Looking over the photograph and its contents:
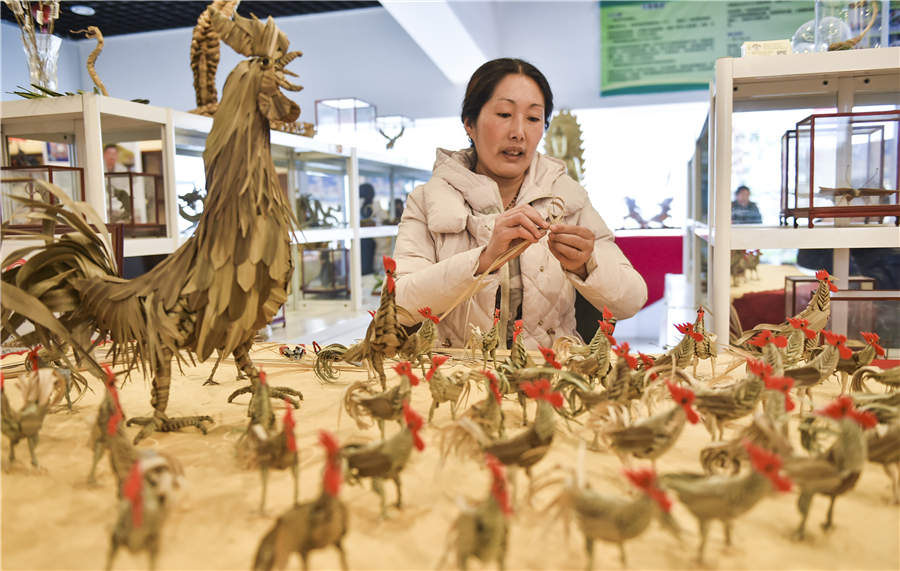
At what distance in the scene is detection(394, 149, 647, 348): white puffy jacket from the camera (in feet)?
4.93

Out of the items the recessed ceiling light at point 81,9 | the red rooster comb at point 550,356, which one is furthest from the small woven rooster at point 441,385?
the recessed ceiling light at point 81,9

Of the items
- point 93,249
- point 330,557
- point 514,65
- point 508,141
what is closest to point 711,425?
point 330,557

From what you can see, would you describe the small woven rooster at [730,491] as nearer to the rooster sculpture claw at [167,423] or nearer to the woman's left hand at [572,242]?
the rooster sculpture claw at [167,423]

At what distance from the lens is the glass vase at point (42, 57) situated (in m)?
1.63

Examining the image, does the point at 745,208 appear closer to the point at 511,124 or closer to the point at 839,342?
the point at 511,124

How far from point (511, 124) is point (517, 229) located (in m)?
0.46

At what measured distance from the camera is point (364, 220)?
11.9 feet

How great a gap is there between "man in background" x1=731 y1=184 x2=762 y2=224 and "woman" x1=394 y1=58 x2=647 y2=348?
0.53 metres

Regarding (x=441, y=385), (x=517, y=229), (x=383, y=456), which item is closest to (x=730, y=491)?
(x=383, y=456)

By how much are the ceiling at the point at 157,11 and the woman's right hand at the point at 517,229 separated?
485 cm

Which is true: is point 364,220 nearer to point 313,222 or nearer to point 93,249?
point 313,222

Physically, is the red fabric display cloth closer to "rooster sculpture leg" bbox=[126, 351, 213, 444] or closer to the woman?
the woman

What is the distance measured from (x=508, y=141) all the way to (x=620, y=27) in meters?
4.23

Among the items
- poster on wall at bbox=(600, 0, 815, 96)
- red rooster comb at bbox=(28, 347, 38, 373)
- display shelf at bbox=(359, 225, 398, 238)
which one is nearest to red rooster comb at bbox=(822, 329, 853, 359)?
red rooster comb at bbox=(28, 347, 38, 373)
